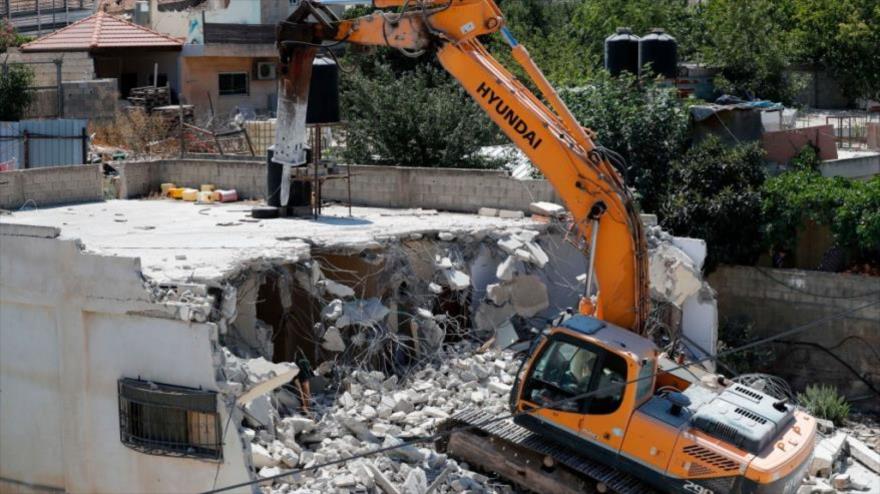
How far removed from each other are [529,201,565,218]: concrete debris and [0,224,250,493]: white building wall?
318 inches

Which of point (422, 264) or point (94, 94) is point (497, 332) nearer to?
point (422, 264)

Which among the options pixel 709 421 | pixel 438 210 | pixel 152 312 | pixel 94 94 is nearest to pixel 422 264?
pixel 438 210

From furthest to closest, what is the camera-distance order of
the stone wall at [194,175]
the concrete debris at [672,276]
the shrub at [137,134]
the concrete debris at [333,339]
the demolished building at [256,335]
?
the shrub at [137,134], the stone wall at [194,175], the concrete debris at [672,276], the concrete debris at [333,339], the demolished building at [256,335]

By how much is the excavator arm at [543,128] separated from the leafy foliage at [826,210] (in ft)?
20.9

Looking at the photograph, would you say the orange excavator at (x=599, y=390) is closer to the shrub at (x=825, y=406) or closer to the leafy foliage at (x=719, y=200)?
the shrub at (x=825, y=406)

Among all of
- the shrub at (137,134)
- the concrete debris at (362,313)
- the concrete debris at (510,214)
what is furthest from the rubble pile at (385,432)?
the shrub at (137,134)

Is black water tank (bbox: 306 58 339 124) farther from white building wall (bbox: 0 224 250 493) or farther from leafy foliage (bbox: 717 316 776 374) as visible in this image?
leafy foliage (bbox: 717 316 776 374)

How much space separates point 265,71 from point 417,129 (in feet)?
54.6

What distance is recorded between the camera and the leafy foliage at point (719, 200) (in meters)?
22.7

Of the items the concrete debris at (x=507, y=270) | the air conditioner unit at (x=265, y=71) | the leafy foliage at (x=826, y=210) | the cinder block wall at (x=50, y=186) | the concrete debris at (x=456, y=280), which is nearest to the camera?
the concrete debris at (x=456, y=280)

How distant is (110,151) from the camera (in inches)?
1200

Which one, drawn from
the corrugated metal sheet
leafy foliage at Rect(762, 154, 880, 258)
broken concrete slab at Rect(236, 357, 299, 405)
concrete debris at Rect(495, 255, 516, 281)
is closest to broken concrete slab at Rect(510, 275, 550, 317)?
concrete debris at Rect(495, 255, 516, 281)

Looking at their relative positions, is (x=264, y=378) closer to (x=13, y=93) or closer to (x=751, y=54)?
(x=13, y=93)

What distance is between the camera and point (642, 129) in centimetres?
2347
